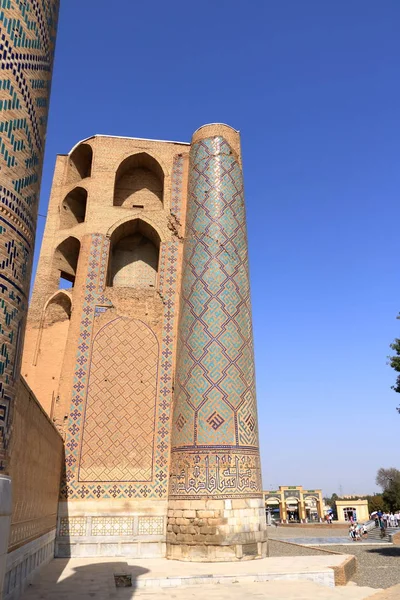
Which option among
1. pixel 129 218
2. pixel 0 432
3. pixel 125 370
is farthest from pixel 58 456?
pixel 0 432

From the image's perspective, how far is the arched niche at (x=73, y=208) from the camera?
980 centimetres

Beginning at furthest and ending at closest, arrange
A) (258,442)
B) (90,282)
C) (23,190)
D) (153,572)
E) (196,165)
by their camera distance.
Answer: (196,165) → (90,282) → (258,442) → (153,572) → (23,190)

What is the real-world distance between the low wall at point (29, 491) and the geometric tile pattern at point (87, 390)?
68cm

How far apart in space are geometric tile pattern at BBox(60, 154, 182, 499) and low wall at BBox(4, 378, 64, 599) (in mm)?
676

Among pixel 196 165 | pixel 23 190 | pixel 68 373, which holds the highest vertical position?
pixel 196 165

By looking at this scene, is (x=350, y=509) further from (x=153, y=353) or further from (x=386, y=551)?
(x=153, y=353)

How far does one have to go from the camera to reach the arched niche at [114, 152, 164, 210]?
32.6 ft

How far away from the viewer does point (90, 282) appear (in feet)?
27.6

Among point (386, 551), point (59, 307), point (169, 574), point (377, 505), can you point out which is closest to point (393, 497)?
point (377, 505)

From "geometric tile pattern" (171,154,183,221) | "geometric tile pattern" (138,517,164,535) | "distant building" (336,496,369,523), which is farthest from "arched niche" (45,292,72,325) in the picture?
"distant building" (336,496,369,523)

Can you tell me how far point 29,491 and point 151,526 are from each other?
9.81 feet

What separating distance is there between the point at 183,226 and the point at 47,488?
5.19 m

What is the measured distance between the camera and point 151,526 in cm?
703

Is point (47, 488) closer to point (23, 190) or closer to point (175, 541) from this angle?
point (175, 541)
